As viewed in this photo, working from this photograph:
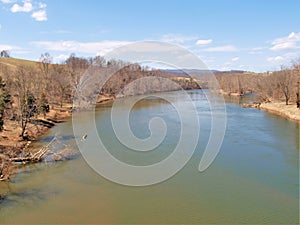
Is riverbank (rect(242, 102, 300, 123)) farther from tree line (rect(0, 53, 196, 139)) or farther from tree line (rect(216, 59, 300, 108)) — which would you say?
tree line (rect(0, 53, 196, 139))

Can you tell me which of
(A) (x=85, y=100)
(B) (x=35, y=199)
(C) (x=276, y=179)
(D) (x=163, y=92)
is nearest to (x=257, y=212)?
(C) (x=276, y=179)

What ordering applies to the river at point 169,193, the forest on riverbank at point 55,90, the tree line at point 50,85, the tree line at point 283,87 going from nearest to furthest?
the river at point 169,193, the forest on riverbank at point 55,90, the tree line at point 50,85, the tree line at point 283,87

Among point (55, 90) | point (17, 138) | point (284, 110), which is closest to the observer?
point (17, 138)

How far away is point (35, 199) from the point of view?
13.8 metres

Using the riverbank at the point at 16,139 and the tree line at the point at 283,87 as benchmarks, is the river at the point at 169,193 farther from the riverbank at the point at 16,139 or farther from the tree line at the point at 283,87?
the tree line at the point at 283,87

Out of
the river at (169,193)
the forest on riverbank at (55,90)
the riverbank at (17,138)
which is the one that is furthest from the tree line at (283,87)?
the riverbank at (17,138)

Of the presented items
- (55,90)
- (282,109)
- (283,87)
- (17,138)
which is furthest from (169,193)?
(283,87)

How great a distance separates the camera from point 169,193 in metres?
14.6

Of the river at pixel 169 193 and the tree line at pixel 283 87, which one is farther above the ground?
the tree line at pixel 283 87

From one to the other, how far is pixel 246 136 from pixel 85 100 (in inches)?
1117

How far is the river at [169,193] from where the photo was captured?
12.3 metres

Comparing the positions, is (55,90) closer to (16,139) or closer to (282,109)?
(16,139)

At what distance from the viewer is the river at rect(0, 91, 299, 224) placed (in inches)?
483

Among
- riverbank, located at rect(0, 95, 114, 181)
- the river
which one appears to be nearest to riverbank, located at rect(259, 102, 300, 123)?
the river
